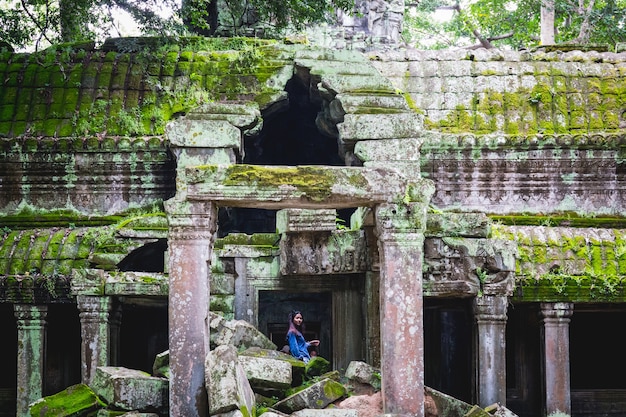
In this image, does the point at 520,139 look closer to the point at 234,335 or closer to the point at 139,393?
the point at 234,335

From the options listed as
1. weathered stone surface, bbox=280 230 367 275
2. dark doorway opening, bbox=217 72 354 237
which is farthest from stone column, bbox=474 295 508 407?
dark doorway opening, bbox=217 72 354 237

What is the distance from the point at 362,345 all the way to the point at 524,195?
3.33 metres

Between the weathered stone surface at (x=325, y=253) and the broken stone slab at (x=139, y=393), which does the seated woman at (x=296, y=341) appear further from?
the broken stone slab at (x=139, y=393)

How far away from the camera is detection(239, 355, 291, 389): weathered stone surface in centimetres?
895

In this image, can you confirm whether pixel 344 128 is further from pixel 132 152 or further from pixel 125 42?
pixel 125 42

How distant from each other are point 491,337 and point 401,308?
2.54 meters

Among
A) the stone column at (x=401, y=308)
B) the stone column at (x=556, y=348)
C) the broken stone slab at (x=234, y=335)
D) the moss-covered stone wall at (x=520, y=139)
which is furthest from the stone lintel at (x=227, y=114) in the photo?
the stone column at (x=556, y=348)

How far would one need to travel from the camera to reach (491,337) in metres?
10.8

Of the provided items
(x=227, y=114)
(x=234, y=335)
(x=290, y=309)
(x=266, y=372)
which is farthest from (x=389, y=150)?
(x=290, y=309)

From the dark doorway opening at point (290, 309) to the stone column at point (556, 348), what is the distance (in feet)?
10.2

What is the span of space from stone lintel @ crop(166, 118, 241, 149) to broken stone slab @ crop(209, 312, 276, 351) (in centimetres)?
178

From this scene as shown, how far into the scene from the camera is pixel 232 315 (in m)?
11.1

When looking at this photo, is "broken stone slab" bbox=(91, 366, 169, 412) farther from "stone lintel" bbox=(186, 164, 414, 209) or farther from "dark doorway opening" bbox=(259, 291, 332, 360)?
"dark doorway opening" bbox=(259, 291, 332, 360)

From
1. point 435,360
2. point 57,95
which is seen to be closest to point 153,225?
point 57,95
